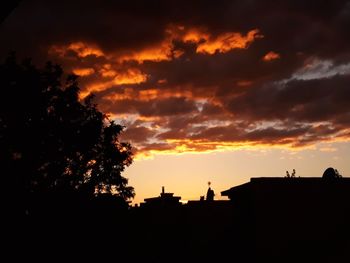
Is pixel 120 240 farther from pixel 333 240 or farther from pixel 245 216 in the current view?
pixel 333 240

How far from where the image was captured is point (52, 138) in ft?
126

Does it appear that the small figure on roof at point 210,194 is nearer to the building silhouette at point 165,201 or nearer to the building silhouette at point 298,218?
the building silhouette at point 165,201

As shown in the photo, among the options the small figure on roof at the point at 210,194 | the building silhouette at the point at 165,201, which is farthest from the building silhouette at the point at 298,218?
the building silhouette at the point at 165,201

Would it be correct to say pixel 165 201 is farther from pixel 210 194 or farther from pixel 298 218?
pixel 298 218

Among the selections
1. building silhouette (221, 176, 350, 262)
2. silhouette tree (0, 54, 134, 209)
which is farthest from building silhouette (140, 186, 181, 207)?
building silhouette (221, 176, 350, 262)

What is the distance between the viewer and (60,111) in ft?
129

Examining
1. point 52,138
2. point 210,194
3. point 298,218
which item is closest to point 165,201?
point 210,194

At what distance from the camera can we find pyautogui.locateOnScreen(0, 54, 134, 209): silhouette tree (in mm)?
36656

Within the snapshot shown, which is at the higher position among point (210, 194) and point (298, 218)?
point (210, 194)

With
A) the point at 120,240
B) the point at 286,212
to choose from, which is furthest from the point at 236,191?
the point at 120,240

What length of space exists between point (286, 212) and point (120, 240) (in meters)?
18.7

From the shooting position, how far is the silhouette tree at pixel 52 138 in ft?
120

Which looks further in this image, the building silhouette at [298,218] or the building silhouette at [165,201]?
the building silhouette at [165,201]

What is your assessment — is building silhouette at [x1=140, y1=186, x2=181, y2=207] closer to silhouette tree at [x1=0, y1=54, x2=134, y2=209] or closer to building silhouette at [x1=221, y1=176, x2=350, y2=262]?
silhouette tree at [x1=0, y1=54, x2=134, y2=209]
